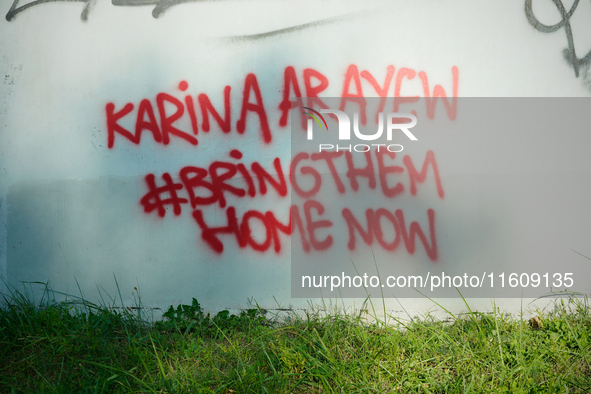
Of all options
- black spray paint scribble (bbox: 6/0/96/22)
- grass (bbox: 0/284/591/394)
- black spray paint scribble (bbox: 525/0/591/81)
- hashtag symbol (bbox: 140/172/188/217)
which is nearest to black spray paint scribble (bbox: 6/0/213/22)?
black spray paint scribble (bbox: 6/0/96/22)

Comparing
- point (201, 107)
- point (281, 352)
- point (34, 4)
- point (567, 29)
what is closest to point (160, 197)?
point (201, 107)

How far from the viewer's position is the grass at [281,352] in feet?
7.23

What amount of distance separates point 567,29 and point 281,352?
266cm

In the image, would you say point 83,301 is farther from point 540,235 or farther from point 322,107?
point 540,235

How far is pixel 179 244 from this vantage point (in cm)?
291

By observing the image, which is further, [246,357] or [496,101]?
[496,101]

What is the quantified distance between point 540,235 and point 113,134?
2.85 m

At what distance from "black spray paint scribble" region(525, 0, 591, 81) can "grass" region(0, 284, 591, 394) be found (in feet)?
4.98

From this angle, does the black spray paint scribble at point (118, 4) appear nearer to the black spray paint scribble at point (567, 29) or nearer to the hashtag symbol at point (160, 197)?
the hashtag symbol at point (160, 197)

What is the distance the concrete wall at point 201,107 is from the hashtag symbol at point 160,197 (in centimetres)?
Answer: 4

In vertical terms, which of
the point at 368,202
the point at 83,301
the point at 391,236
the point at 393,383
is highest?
the point at 368,202

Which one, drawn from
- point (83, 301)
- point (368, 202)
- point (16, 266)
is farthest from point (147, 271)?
point (368, 202)

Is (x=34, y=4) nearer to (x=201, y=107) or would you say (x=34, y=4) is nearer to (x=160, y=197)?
(x=201, y=107)

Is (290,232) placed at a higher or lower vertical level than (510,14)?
lower
